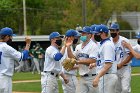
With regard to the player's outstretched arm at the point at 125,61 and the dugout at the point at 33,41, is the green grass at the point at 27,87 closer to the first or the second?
the player's outstretched arm at the point at 125,61

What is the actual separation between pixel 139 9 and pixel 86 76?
5140 cm

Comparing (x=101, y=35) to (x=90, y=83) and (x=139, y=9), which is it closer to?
(x=90, y=83)

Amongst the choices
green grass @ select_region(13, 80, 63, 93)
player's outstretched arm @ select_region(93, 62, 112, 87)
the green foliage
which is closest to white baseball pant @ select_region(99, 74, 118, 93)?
player's outstretched arm @ select_region(93, 62, 112, 87)

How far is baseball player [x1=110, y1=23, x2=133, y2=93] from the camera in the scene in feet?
42.4

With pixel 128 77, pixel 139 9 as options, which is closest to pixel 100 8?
pixel 139 9

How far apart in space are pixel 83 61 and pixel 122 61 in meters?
1.41

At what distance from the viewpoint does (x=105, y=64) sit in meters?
10.7

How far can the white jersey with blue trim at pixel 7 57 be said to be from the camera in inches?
434

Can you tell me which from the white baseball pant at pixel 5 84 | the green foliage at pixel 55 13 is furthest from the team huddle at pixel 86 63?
the green foliage at pixel 55 13

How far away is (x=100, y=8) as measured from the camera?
5875 centimetres

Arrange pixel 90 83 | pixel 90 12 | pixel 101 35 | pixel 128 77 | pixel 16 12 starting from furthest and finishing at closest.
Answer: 1. pixel 16 12
2. pixel 90 12
3. pixel 128 77
4. pixel 90 83
5. pixel 101 35

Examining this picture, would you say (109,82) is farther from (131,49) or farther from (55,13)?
(55,13)

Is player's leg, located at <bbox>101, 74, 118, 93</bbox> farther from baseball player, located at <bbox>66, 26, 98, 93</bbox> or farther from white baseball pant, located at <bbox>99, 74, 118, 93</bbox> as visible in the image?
baseball player, located at <bbox>66, 26, 98, 93</bbox>

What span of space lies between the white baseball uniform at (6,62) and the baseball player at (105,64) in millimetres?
1738
